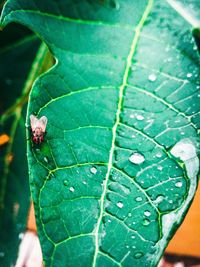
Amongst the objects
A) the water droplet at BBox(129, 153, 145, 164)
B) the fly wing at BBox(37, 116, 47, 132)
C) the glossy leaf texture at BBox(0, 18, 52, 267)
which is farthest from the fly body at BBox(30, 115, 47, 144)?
the glossy leaf texture at BBox(0, 18, 52, 267)

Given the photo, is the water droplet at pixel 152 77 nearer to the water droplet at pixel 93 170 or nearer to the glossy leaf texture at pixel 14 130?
the water droplet at pixel 93 170

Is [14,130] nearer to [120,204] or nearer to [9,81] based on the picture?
[9,81]

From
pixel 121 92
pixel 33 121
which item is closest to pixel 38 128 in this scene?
pixel 33 121

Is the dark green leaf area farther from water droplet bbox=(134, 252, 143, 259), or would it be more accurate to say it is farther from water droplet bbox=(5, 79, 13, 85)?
water droplet bbox=(134, 252, 143, 259)

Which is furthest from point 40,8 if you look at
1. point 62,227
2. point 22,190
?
point 22,190

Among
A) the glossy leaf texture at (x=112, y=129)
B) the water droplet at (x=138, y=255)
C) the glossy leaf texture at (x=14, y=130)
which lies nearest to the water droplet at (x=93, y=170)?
the glossy leaf texture at (x=112, y=129)

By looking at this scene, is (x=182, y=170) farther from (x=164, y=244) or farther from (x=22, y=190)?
(x=22, y=190)
